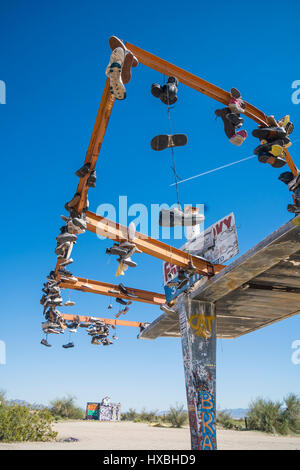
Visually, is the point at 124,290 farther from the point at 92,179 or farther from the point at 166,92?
the point at 166,92

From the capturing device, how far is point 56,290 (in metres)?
12.0

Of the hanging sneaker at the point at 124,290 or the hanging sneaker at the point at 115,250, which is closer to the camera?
the hanging sneaker at the point at 115,250

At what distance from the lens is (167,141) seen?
19.8 feet

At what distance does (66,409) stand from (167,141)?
99.9 ft

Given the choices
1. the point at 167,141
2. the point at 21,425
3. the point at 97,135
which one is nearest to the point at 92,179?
the point at 97,135

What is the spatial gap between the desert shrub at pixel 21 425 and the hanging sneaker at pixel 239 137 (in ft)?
38.7

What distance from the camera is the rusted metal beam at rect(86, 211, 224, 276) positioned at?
9016 millimetres

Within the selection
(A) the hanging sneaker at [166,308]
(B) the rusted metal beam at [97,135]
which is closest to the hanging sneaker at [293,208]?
(B) the rusted metal beam at [97,135]

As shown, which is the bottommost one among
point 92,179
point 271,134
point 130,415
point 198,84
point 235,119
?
point 130,415

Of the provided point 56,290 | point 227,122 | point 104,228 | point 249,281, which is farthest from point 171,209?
point 56,290

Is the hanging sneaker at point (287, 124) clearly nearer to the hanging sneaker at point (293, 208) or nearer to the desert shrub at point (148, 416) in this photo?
the hanging sneaker at point (293, 208)

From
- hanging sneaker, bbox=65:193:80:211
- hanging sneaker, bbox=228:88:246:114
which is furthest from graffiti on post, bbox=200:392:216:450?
hanging sneaker, bbox=228:88:246:114

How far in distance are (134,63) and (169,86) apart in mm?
669

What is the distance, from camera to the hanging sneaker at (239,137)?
6035 mm
